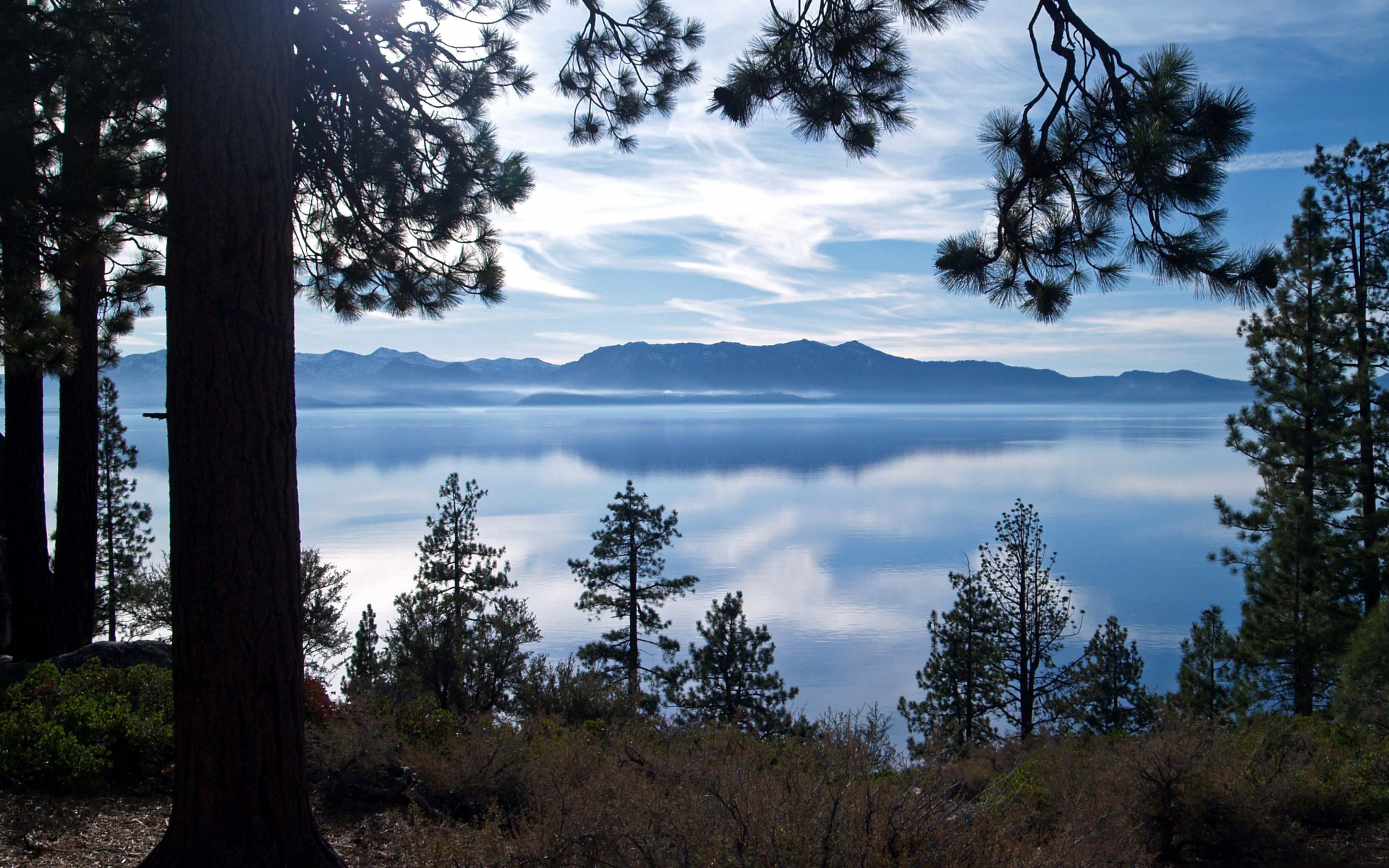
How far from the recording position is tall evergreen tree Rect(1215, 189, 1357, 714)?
763 inches

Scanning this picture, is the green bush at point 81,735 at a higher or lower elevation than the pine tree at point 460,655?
higher

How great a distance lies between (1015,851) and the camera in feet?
10.3

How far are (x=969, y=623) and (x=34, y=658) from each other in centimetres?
2049

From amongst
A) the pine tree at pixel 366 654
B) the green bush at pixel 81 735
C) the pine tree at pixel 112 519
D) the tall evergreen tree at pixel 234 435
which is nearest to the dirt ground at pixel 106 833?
the green bush at pixel 81 735

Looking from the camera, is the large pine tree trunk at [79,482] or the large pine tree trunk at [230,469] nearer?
the large pine tree trunk at [230,469]

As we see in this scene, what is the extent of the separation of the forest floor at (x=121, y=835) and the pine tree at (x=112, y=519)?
1731 cm

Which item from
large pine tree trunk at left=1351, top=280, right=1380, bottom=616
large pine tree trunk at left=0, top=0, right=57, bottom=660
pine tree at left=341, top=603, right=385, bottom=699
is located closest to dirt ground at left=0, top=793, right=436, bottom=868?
large pine tree trunk at left=0, top=0, right=57, bottom=660

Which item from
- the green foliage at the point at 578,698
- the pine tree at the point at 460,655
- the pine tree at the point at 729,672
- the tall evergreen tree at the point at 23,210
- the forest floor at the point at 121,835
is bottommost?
the pine tree at the point at 729,672

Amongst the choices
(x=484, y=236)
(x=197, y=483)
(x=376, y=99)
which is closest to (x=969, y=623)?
(x=484, y=236)

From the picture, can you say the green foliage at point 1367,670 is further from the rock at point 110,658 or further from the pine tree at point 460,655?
the rock at point 110,658

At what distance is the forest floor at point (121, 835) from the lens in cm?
418

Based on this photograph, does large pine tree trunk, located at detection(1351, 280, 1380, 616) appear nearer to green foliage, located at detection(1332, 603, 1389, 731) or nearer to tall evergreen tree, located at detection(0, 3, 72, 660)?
green foliage, located at detection(1332, 603, 1389, 731)

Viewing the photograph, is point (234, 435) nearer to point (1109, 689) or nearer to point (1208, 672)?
point (1109, 689)

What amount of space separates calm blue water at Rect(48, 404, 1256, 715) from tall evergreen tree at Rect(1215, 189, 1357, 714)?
17756mm
